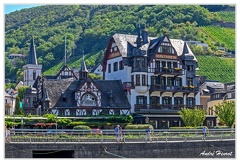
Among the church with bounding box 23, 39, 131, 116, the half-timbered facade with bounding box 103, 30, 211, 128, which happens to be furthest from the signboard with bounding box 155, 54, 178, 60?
the church with bounding box 23, 39, 131, 116

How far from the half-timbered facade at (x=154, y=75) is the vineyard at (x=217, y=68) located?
5357 centimetres

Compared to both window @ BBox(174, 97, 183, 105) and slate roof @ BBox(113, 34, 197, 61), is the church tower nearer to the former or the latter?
slate roof @ BBox(113, 34, 197, 61)

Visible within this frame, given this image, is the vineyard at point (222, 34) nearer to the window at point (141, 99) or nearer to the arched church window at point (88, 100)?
the window at point (141, 99)

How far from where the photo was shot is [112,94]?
6725cm

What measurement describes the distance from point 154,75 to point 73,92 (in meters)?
9.84

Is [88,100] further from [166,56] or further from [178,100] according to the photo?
[178,100]

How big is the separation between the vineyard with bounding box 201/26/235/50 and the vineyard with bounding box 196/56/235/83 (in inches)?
660

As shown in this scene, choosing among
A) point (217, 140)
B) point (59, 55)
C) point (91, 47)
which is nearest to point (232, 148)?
point (217, 140)

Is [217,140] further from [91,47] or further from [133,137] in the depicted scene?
[91,47]

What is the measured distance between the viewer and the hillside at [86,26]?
138 meters

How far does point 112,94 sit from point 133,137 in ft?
74.8

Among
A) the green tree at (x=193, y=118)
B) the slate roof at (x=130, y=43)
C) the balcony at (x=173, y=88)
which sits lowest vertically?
the green tree at (x=193, y=118)

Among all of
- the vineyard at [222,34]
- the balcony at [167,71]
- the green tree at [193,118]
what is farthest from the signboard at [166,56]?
the vineyard at [222,34]

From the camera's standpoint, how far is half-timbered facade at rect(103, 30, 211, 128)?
67812 millimetres
